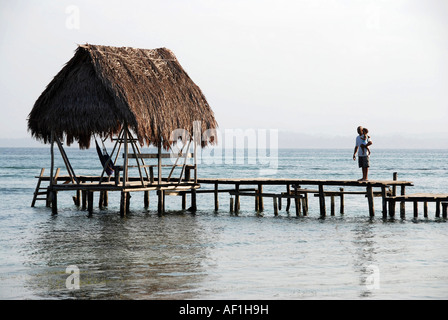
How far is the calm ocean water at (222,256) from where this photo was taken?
9.62 meters

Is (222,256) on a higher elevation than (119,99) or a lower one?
lower

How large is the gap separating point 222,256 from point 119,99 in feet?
22.8

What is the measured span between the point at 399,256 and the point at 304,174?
42761 mm

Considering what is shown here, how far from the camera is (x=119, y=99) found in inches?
712

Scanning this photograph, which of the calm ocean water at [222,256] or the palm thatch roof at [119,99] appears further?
the palm thatch roof at [119,99]

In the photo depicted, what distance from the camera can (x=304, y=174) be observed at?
2185 inches

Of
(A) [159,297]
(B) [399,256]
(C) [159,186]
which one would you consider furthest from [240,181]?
(A) [159,297]

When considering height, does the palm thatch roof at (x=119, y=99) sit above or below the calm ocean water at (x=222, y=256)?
above

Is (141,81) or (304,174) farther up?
(141,81)

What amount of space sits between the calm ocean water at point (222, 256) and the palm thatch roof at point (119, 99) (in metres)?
2.61

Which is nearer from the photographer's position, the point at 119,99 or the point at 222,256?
the point at 222,256

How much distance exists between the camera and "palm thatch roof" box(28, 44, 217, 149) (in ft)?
59.7

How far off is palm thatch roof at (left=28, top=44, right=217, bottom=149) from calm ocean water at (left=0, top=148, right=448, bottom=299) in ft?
8.57

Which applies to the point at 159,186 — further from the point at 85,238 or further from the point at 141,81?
the point at 85,238
